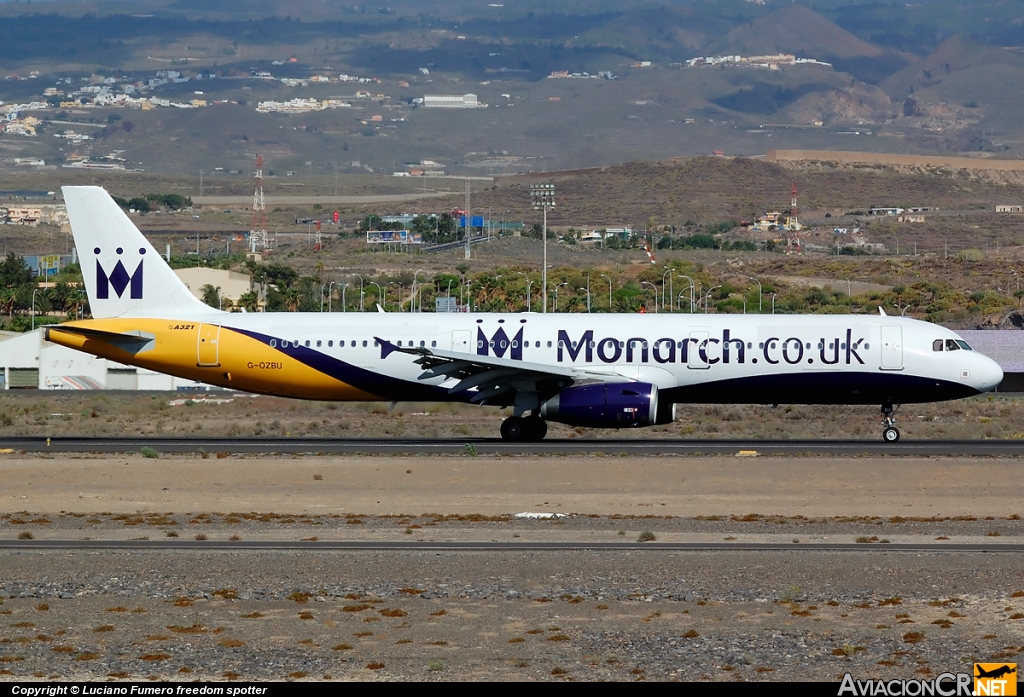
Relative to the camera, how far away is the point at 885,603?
64.5 ft

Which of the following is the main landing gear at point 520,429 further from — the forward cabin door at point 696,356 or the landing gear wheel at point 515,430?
the forward cabin door at point 696,356

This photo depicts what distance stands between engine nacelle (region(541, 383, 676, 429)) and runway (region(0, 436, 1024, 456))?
0.77 metres

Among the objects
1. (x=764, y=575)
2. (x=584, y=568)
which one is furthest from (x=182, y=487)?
(x=764, y=575)

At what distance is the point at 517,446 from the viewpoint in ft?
131

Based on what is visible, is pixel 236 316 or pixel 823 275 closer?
pixel 236 316

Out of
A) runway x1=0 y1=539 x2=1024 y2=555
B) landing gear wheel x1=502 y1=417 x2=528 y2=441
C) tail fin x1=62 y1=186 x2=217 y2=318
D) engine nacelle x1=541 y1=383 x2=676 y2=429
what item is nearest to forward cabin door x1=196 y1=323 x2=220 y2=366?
tail fin x1=62 y1=186 x2=217 y2=318

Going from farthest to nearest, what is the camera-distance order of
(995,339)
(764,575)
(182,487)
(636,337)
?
(995,339) < (636,337) < (182,487) < (764,575)

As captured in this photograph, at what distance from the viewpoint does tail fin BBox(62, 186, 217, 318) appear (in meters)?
42.2

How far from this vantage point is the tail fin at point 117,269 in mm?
42219

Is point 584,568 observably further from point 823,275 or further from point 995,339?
point 823,275

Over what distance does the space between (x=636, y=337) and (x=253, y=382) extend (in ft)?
34.5

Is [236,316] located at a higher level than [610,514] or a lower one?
higher

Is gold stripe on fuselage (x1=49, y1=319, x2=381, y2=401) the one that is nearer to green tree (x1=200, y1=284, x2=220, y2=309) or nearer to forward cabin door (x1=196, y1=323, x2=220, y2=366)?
forward cabin door (x1=196, y1=323, x2=220, y2=366)

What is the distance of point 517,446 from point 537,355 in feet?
8.85
